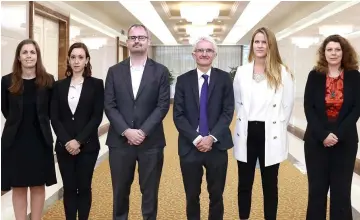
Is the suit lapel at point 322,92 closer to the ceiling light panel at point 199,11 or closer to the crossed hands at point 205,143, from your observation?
the crossed hands at point 205,143

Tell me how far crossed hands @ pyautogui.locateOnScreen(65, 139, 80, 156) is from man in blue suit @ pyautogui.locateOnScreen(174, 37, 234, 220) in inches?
31.3

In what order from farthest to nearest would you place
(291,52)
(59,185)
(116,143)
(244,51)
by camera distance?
(244,51) → (291,52) → (59,185) → (116,143)

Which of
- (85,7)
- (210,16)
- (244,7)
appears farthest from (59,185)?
(210,16)

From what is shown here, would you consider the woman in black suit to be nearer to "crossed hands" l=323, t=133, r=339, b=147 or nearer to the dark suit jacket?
the dark suit jacket

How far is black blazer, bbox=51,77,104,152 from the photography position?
3.53 meters

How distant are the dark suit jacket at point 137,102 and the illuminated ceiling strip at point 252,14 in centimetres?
821

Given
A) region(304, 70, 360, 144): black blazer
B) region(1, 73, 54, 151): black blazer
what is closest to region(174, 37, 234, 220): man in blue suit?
region(304, 70, 360, 144): black blazer

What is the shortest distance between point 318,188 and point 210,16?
10539 mm

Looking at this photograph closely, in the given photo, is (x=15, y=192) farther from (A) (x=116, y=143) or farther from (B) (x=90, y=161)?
(A) (x=116, y=143)

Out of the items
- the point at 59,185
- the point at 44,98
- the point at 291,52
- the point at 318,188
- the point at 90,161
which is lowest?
the point at 59,185

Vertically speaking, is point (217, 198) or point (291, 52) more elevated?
point (291, 52)

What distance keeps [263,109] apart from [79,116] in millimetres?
1464

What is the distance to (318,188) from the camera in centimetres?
363

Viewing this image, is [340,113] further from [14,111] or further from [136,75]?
[14,111]
